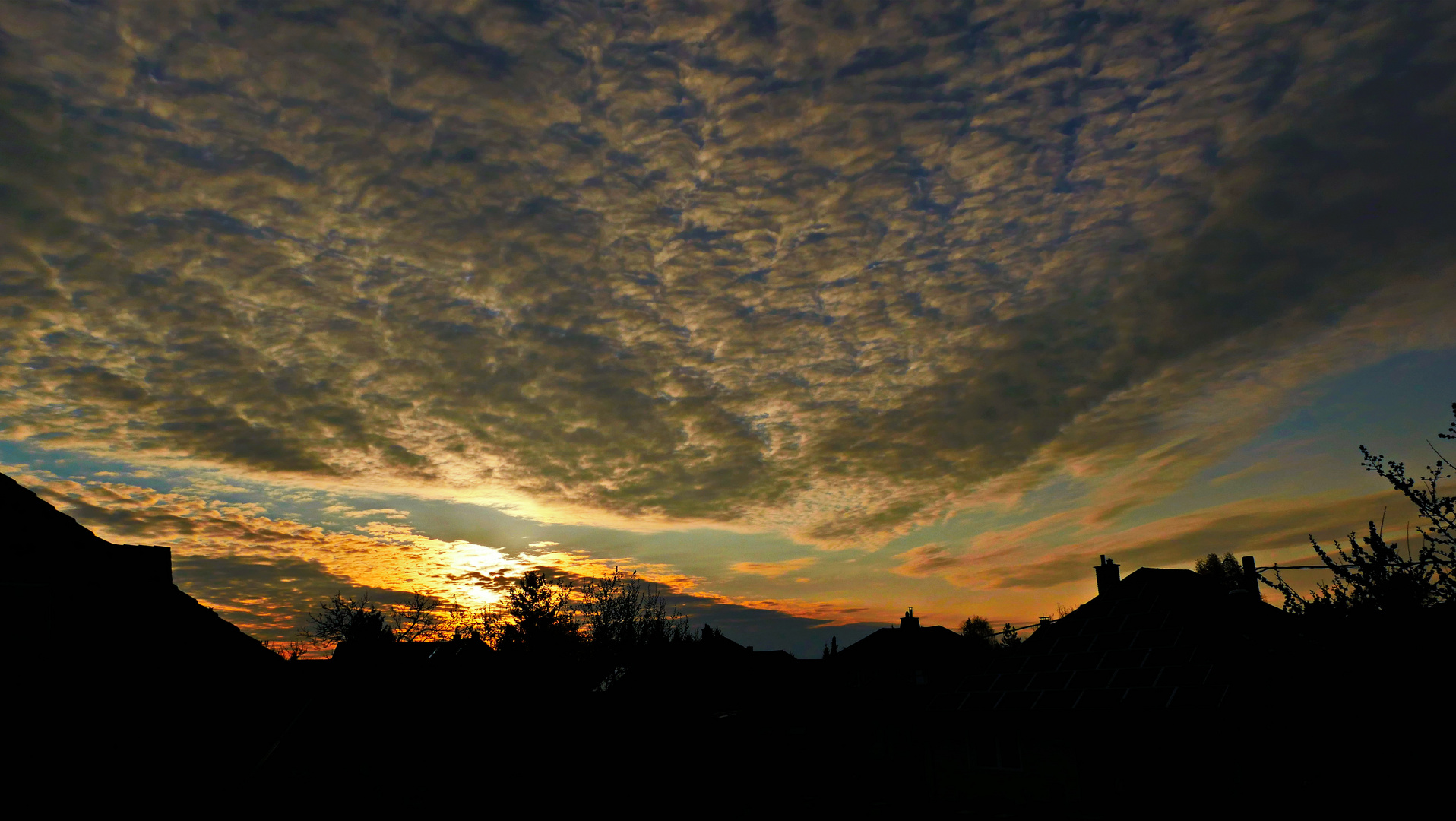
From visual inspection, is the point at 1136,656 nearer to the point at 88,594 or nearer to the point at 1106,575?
the point at 1106,575

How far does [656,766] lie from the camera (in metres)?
45.7

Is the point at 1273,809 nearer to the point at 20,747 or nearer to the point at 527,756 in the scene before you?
the point at 20,747

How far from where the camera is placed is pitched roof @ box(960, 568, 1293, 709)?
1011 inches

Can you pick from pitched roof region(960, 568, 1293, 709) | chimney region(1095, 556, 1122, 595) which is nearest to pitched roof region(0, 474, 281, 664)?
pitched roof region(960, 568, 1293, 709)

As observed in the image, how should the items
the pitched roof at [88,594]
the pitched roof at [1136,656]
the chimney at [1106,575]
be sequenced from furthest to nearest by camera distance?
the chimney at [1106,575] → the pitched roof at [1136,656] → the pitched roof at [88,594]

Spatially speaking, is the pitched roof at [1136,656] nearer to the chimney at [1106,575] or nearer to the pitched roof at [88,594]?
the chimney at [1106,575]

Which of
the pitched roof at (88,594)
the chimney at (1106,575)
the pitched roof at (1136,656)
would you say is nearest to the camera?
the pitched roof at (88,594)

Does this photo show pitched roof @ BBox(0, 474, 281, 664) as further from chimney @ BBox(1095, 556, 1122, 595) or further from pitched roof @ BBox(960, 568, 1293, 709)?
chimney @ BBox(1095, 556, 1122, 595)

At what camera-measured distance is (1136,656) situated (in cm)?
2966

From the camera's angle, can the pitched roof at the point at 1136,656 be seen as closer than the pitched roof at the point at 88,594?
No

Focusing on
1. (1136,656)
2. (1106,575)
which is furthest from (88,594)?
(1106,575)

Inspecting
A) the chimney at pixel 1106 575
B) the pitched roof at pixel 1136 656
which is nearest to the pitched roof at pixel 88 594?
the pitched roof at pixel 1136 656

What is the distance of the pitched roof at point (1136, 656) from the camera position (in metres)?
25.7

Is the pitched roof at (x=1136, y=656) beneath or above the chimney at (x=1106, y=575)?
beneath
